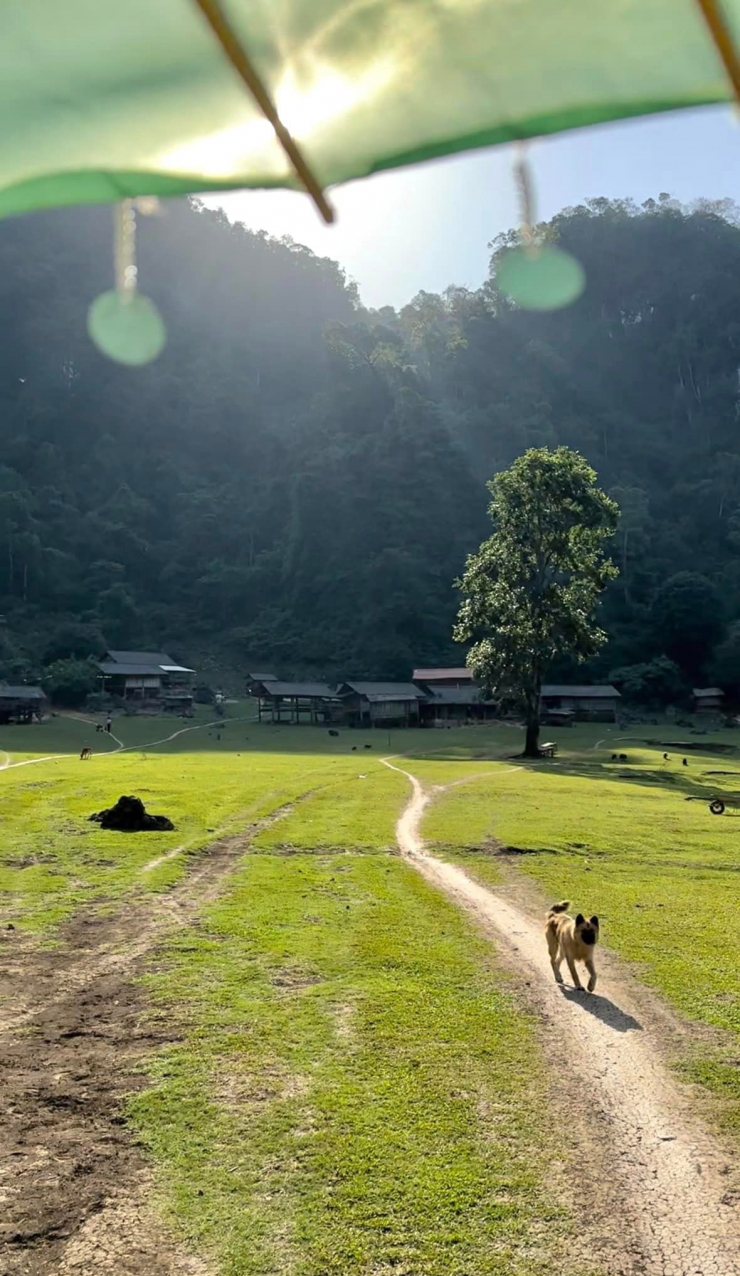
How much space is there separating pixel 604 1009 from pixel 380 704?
72.7 m

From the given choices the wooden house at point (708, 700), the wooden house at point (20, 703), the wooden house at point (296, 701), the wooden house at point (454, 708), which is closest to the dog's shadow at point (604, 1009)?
the wooden house at point (20, 703)

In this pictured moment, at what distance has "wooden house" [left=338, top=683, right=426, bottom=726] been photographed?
80.8 meters

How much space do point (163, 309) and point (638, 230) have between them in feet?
319

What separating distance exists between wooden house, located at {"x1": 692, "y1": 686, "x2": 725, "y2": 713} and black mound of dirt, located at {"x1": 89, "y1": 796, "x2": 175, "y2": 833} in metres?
80.4

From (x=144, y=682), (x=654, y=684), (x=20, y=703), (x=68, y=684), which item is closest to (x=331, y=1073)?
(x=20, y=703)

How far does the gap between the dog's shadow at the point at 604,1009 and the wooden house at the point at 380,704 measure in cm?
7112

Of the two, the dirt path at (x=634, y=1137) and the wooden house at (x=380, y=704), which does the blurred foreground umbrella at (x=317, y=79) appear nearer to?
the dirt path at (x=634, y=1137)

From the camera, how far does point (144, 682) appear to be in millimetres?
85562

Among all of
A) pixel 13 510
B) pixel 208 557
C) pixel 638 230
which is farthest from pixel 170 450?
pixel 638 230

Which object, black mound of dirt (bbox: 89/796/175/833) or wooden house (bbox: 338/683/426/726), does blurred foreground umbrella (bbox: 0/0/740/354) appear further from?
wooden house (bbox: 338/683/426/726)

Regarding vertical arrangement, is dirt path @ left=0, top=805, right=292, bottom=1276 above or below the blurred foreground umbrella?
below

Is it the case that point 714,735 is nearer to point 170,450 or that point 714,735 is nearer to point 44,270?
point 170,450

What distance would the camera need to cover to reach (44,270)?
147m

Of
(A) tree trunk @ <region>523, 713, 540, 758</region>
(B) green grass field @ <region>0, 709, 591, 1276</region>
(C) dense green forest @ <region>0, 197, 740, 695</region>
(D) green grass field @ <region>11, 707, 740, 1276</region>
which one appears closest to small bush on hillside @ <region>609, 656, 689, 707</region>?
(C) dense green forest @ <region>0, 197, 740, 695</region>
